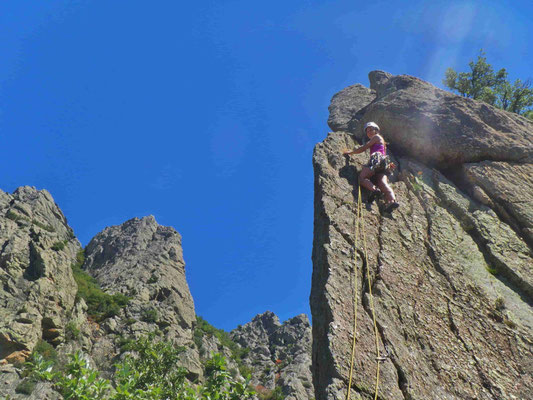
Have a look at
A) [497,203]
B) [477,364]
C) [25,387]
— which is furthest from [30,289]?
[477,364]

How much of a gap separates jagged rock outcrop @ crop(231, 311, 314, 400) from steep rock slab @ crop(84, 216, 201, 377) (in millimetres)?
13537

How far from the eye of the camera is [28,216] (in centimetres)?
6203

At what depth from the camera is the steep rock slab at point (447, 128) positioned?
1073 centimetres

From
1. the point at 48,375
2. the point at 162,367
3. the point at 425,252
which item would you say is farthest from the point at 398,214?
the point at 162,367

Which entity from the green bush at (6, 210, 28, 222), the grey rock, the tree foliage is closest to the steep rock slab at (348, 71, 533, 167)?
the grey rock

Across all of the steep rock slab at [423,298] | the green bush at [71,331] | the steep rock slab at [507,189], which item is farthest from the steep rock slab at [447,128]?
the green bush at [71,331]

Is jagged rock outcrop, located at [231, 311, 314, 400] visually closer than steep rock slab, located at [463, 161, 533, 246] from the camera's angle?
No

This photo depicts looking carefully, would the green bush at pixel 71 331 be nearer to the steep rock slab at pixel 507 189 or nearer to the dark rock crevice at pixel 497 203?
the dark rock crevice at pixel 497 203

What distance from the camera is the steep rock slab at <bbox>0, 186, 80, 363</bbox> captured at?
33.3 meters

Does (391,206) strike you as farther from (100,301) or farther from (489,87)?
(100,301)

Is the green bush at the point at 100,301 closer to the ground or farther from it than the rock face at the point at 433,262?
farther from it

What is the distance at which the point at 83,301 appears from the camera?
1848 inches

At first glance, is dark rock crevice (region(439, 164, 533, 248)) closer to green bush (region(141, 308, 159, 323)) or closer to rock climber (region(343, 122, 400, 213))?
rock climber (region(343, 122, 400, 213))

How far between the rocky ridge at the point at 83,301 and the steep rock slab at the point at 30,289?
0.08m
